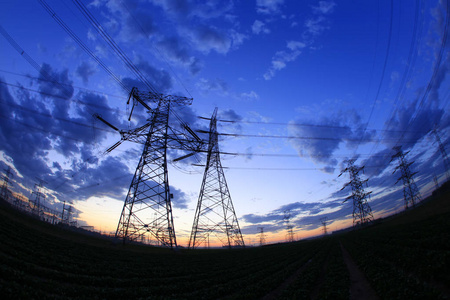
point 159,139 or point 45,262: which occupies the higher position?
point 159,139

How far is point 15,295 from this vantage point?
645 cm

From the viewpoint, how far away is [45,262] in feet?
39.4

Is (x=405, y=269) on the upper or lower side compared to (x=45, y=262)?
lower

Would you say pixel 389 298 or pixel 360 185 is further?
pixel 360 185

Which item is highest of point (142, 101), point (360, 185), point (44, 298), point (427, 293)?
point (142, 101)

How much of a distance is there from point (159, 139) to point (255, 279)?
24620mm

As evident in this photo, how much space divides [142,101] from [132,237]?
68.8ft

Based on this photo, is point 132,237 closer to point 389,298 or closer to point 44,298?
point 44,298

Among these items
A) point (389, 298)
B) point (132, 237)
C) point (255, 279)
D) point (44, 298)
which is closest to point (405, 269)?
point (389, 298)

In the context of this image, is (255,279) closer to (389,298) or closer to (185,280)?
(185,280)

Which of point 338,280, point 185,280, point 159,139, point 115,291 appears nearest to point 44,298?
point 115,291

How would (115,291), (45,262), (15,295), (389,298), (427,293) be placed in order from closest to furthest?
(15,295), (427,293), (389,298), (115,291), (45,262)

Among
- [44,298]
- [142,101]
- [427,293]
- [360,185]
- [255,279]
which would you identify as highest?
[142,101]

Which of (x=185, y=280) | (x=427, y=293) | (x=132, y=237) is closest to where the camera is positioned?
(x=427, y=293)
